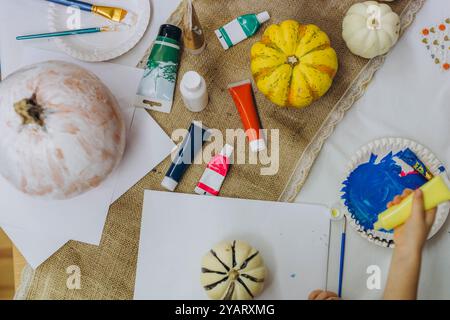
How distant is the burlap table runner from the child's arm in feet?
0.55

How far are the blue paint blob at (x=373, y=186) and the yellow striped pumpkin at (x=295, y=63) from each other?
14cm

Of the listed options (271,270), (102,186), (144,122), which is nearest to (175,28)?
(144,122)

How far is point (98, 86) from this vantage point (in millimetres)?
512

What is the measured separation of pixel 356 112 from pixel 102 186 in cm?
40

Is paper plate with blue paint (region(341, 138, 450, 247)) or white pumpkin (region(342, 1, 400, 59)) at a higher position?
white pumpkin (region(342, 1, 400, 59))

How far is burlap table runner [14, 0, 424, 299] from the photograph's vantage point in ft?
1.98

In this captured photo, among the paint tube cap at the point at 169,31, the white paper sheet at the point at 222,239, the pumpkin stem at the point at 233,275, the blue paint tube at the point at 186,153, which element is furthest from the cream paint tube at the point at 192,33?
the pumpkin stem at the point at 233,275

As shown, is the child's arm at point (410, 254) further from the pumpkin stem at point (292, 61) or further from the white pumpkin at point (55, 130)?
the white pumpkin at point (55, 130)

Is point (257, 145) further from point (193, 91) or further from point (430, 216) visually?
point (430, 216)

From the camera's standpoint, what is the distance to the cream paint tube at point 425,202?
48 centimetres

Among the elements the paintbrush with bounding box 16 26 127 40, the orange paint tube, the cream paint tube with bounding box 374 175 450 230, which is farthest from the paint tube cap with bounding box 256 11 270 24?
the cream paint tube with bounding box 374 175 450 230

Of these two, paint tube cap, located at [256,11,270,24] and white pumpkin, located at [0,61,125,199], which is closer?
white pumpkin, located at [0,61,125,199]

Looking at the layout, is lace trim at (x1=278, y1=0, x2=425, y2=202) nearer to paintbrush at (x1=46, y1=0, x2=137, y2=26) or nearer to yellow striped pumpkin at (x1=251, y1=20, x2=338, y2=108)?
yellow striped pumpkin at (x1=251, y1=20, x2=338, y2=108)

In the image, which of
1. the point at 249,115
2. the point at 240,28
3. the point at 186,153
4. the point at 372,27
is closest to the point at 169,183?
the point at 186,153
